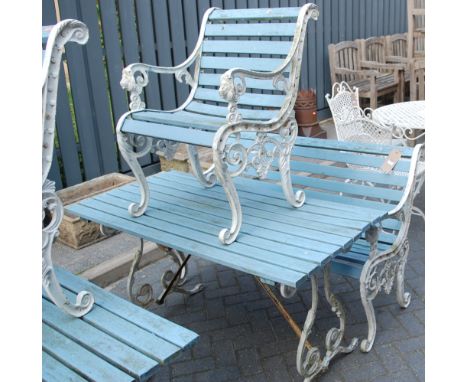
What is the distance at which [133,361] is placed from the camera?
150 cm

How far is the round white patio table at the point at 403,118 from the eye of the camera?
12.4ft

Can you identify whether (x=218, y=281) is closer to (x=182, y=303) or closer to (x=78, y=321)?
(x=182, y=303)

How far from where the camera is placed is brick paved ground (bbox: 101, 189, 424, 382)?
8.12 ft

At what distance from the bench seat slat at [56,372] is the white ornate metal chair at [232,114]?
866 millimetres

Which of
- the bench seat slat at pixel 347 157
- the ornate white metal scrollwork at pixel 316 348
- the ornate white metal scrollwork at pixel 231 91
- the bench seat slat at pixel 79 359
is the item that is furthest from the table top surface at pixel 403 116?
the bench seat slat at pixel 79 359

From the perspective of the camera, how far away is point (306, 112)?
5.75 m

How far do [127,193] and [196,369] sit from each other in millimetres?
1025

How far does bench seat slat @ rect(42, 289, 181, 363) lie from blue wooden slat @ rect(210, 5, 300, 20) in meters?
1.62

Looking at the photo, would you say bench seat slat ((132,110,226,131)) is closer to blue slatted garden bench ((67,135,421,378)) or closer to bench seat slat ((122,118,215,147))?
bench seat slat ((122,118,215,147))

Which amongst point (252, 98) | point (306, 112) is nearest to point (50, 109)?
point (252, 98)

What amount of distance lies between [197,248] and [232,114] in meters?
0.59

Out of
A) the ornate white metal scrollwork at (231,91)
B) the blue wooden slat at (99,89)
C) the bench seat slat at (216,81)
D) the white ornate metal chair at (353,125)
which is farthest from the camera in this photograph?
the blue wooden slat at (99,89)

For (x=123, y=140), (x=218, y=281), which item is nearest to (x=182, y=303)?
(x=218, y=281)

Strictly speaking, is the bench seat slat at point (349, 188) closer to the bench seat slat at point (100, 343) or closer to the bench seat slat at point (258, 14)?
the bench seat slat at point (258, 14)
